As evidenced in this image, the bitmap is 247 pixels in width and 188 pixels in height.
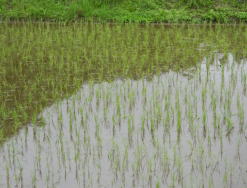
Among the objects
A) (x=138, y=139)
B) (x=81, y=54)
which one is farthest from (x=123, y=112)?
(x=81, y=54)

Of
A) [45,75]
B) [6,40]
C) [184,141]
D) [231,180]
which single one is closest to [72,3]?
[6,40]

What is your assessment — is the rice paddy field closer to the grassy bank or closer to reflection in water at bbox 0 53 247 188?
reflection in water at bbox 0 53 247 188

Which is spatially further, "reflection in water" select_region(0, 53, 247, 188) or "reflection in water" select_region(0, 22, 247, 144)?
"reflection in water" select_region(0, 22, 247, 144)

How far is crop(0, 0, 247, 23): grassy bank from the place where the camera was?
10.3 meters

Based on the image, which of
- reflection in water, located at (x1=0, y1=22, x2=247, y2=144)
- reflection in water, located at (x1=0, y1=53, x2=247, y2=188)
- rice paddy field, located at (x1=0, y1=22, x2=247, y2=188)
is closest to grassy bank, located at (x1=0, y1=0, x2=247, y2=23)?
reflection in water, located at (x1=0, y1=22, x2=247, y2=144)

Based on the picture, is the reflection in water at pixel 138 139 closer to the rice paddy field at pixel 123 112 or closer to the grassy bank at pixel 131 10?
the rice paddy field at pixel 123 112

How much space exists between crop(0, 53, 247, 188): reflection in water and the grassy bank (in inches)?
196

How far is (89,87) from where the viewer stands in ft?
17.7

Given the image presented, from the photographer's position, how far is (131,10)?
10.9 metres

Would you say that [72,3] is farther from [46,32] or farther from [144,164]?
[144,164]

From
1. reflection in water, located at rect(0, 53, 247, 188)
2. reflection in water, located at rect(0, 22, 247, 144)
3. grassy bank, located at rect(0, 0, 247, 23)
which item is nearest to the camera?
reflection in water, located at rect(0, 53, 247, 188)

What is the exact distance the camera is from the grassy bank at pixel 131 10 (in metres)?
10.3

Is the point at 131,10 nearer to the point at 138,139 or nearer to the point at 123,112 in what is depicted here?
the point at 123,112

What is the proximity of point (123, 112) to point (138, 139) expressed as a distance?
2.45ft
